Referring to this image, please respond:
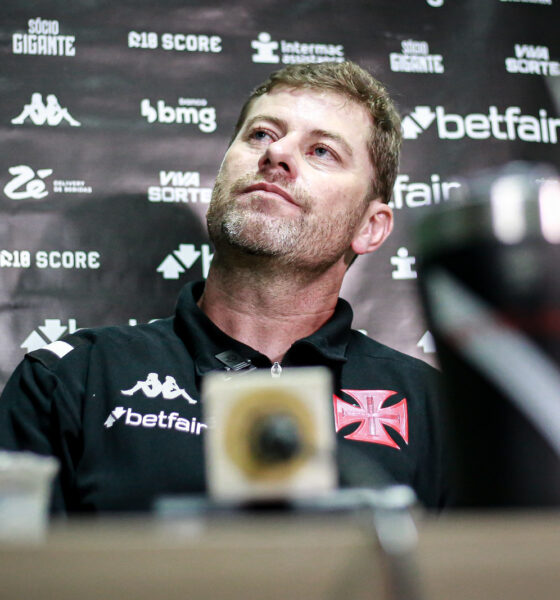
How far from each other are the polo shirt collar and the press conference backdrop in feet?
1.05

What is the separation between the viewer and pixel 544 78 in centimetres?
207

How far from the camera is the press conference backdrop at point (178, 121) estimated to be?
1766 mm

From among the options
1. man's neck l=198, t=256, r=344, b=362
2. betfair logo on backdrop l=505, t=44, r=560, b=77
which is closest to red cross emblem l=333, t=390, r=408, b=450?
man's neck l=198, t=256, r=344, b=362

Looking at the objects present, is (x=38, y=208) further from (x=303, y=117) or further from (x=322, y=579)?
(x=322, y=579)

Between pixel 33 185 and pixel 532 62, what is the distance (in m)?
1.30

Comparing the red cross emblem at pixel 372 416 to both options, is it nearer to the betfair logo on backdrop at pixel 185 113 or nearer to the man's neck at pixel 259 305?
the man's neck at pixel 259 305

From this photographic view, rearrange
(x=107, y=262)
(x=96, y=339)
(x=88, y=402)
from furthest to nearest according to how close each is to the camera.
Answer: (x=107, y=262)
(x=96, y=339)
(x=88, y=402)

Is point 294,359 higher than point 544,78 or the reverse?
the reverse

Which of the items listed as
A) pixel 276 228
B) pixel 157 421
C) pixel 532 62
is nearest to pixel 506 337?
pixel 157 421

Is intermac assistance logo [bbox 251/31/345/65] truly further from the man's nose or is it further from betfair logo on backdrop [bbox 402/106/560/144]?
the man's nose

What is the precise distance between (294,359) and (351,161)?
0.48 metres

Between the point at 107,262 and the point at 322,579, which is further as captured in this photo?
the point at 107,262

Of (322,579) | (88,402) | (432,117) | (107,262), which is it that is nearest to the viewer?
(322,579)

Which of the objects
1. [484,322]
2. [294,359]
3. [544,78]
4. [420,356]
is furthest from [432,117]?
[484,322]
